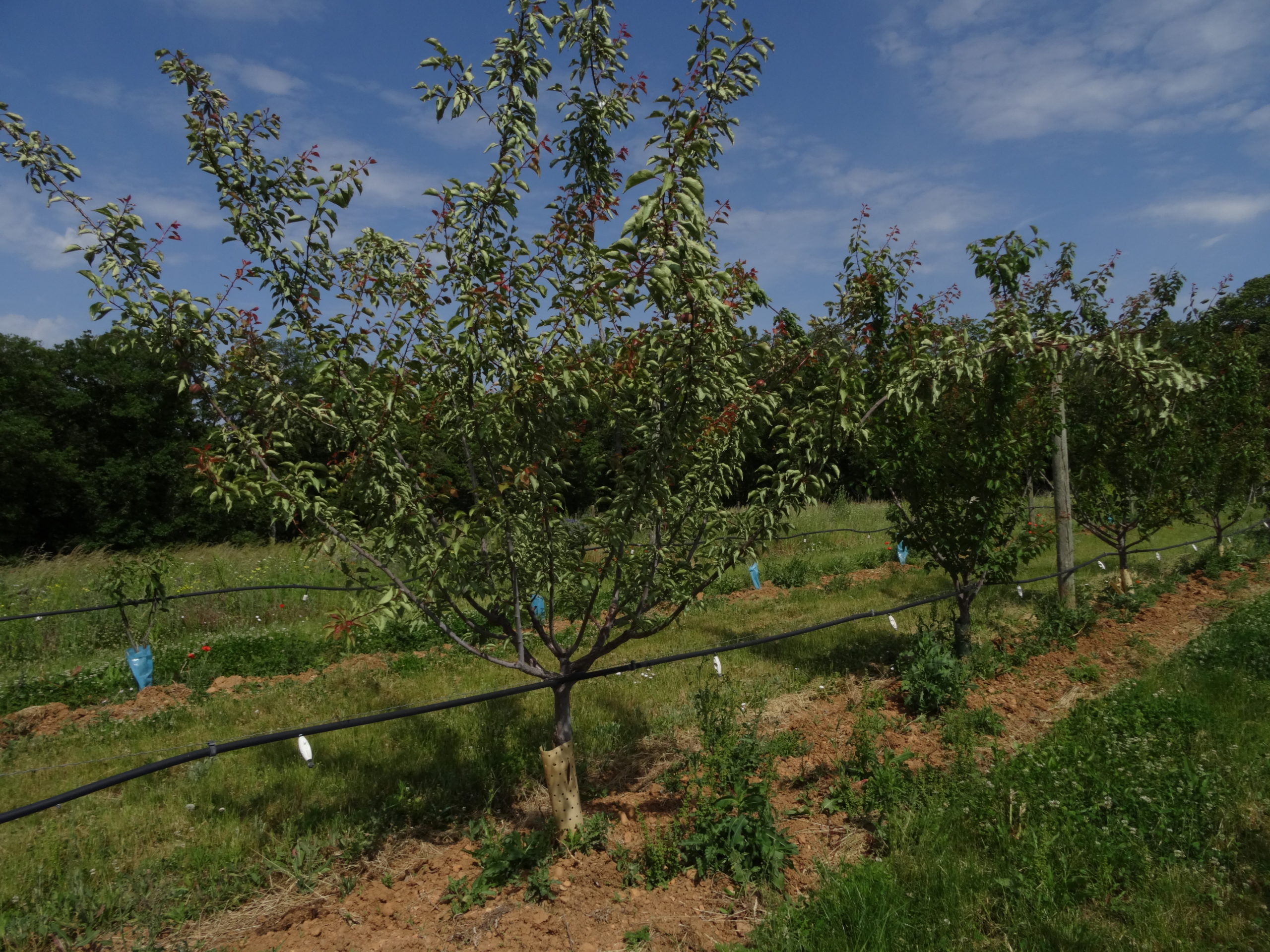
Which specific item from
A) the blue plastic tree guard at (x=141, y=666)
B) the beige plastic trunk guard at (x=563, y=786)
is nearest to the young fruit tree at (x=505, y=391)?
the beige plastic trunk guard at (x=563, y=786)

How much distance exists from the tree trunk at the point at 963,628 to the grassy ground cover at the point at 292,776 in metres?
0.69

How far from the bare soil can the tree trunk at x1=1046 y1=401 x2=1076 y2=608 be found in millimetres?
3272

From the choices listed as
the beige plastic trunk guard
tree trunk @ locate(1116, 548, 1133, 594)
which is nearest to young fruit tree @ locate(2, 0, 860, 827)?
the beige plastic trunk guard

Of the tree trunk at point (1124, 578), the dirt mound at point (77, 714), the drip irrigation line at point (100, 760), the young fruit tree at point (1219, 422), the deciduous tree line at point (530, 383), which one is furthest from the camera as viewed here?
the young fruit tree at point (1219, 422)

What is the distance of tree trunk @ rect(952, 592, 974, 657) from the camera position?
7.05m

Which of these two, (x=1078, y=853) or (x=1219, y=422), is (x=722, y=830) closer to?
(x=1078, y=853)

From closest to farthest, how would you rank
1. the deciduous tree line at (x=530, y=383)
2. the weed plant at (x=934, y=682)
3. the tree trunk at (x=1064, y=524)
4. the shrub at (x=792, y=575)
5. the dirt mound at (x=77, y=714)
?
the deciduous tree line at (x=530, y=383) → the weed plant at (x=934, y=682) → the dirt mound at (x=77, y=714) → the tree trunk at (x=1064, y=524) → the shrub at (x=792, y=575)

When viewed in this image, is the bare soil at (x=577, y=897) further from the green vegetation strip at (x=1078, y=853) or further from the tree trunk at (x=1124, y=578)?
the tree trunk at (x=1124, y=578)

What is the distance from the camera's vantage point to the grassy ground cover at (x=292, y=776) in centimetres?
410

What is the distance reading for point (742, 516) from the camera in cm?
414

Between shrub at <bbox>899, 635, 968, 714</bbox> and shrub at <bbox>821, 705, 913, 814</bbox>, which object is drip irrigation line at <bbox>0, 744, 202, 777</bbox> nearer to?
shrub at <bbox>821, 705, 913, 814</bbox>

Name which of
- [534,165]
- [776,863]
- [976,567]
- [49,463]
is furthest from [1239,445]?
[49,463]

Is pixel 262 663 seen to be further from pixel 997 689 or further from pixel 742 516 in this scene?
pixel 997 689

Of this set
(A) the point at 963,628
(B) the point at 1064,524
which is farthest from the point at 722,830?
(B) the point at 1064,524
